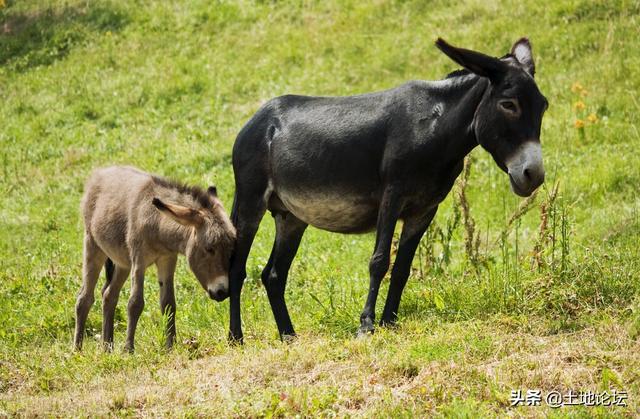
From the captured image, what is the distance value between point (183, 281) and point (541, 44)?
875 cm

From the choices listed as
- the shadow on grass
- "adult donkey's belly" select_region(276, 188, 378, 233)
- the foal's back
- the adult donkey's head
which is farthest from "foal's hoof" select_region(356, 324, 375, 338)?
the shadow on grass

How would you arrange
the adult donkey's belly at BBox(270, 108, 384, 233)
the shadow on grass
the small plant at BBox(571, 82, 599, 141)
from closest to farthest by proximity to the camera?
the adult donkey's belly at BBox(270, 108, 384, 233) < the small plant at BBox(571, 82, 599, 141) < the shadow on grass

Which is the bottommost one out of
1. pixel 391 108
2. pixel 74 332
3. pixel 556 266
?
pixel 74 332

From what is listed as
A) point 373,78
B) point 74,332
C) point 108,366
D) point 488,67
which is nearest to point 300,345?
point 108,366

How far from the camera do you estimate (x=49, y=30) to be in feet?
72.9

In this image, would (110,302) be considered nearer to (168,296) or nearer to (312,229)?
(168,296)

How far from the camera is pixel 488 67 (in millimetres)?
7270

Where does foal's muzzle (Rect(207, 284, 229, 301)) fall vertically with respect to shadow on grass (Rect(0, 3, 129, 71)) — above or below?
below

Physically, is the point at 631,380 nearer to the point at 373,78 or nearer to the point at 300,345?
the point at 300,345

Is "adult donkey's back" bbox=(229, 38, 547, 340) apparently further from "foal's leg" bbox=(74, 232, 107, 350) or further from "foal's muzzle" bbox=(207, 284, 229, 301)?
"foal's leg" bbox=(74, 232, 107, 350)

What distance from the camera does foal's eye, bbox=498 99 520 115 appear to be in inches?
284

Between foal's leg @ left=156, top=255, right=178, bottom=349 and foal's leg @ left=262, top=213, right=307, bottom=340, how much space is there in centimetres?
91

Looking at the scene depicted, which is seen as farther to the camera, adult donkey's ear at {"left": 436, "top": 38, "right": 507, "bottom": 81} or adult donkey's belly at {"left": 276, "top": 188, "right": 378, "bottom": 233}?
adult donkey's belly at {"left": 276, "top": 188, "right": 378, "bottom": 233}

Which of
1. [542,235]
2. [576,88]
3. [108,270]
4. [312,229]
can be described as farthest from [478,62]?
[576,88]
